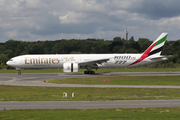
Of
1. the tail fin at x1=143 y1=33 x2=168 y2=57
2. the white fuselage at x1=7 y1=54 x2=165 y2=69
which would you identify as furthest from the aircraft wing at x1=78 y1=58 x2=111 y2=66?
the tail fin at x1=143 y1=33 x2=168 y2=57

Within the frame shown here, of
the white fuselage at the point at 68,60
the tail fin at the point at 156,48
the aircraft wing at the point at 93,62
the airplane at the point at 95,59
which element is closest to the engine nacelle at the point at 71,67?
the aircraft wing at the point at 93,62

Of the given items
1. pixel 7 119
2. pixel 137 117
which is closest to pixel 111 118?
pixel 137 117

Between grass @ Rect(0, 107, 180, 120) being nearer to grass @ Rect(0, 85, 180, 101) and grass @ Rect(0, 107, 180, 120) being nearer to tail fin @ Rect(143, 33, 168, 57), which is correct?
grass @ Rect(0, 85, 180, 101)

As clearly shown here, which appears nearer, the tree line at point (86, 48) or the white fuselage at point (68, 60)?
the white fuselage at point (68, 60)

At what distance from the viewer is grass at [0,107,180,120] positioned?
43.6ft

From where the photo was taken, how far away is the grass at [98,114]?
13.3m

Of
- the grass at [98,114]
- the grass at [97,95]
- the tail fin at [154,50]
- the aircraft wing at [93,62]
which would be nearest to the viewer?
the grass at [98,114]

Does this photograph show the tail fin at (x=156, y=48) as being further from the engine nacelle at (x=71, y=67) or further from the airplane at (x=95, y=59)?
the engine nacelle at (x=71, y=67)

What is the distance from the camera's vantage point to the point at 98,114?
1398cm

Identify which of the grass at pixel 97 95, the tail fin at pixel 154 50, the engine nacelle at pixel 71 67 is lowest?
the grass at pixel 97 95

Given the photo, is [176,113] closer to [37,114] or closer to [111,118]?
[111,118]

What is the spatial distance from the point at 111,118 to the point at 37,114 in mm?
4757

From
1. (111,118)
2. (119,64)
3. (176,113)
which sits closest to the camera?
(111,118)

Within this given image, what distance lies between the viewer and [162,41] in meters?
51.5
